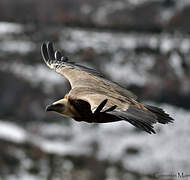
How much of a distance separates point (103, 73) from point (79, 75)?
32.4 ft

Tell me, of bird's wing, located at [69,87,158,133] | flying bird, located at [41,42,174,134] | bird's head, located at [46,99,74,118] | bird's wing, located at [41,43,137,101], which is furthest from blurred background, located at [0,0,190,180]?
bird's head, located at [46,99,74,118]

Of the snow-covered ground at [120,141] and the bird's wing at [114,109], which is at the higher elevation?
the bird's wing at [114,109]

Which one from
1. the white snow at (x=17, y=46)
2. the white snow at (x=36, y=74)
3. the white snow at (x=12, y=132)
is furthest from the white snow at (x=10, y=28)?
the white snow at (x=12, y=132)

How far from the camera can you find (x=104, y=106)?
21.4 ft

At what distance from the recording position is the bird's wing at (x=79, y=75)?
7781 mm

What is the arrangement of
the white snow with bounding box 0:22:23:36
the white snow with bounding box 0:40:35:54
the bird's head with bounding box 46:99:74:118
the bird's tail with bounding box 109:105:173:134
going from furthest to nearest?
the white snow with bounding box 0:22:23:36
the white snow with bounding box 0:40:35:54
the bird's head with bounding box 46:99:74:118
the bird's tail with bounding box 109:105:173:134

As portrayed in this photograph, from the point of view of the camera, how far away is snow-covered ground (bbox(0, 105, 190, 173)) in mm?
15695

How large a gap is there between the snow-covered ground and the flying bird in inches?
302

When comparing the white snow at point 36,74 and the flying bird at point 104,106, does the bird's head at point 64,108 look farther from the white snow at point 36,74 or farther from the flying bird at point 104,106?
the white snow at point 36,74

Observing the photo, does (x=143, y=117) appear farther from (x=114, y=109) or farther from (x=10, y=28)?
(x=10, y=28)

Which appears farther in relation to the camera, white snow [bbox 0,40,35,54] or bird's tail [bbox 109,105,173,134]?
white snow [bbox 0,40,35,54]

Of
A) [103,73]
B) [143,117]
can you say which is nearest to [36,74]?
[103,73]

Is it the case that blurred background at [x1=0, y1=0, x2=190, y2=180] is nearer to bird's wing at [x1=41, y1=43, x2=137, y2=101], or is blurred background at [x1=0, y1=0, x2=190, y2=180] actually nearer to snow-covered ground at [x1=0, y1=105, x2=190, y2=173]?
snow-covered ground at [x1=0, y1=105, x2=190, y2=173]

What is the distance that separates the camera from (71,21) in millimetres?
20828
